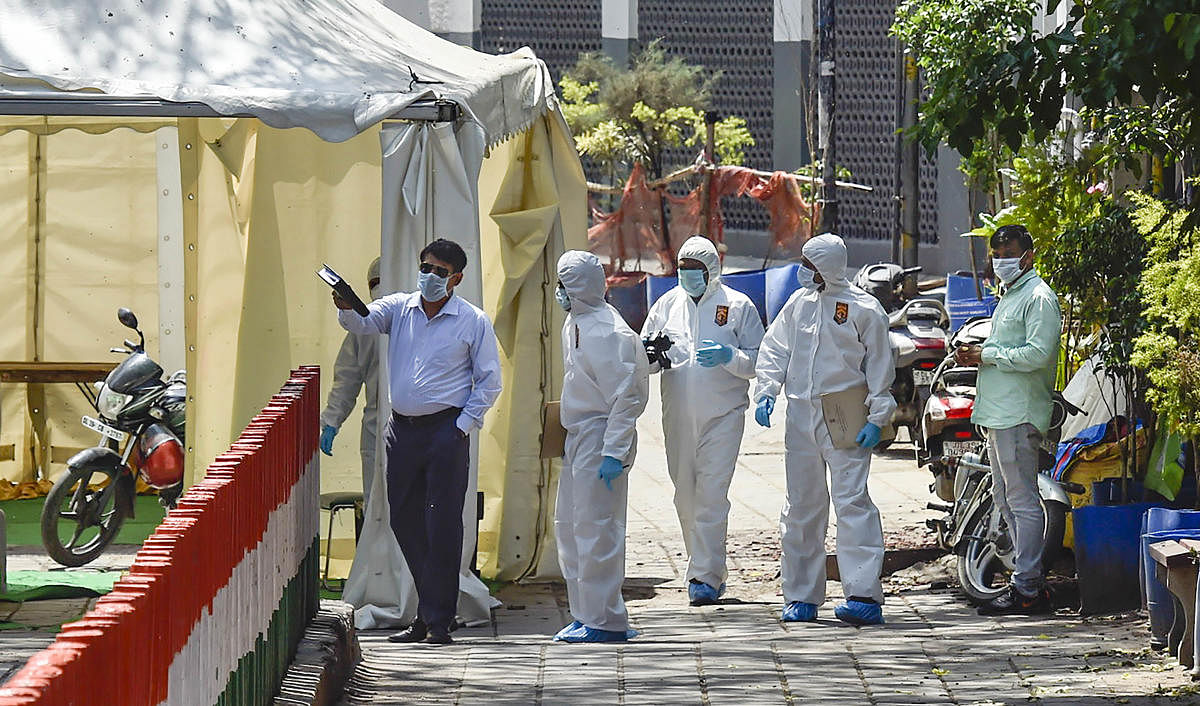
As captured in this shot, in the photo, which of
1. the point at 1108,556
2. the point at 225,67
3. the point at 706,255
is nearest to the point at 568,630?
the point at 706,255

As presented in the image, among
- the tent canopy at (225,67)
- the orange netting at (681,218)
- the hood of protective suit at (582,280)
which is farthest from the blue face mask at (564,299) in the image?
the orange netting at (681,218)

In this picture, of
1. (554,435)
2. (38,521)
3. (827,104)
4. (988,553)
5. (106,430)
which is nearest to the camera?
(554,435)

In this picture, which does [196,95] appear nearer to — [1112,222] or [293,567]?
[293,567]

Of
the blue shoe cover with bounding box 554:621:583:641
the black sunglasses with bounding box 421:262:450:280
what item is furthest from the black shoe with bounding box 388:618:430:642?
the black sunglasses with bounding box 421:262:450:280

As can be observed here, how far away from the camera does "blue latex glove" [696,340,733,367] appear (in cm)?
913

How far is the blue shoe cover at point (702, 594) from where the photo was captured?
909cm

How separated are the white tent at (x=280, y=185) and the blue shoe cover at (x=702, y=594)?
1092 mm

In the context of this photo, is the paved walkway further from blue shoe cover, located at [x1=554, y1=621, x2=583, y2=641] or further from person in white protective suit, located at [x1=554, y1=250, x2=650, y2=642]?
person in white protective suit, located at [x1=554, y1=250, x2=650, y2=642]

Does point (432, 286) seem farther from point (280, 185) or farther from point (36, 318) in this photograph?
point (36, 318)

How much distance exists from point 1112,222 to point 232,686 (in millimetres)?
5113

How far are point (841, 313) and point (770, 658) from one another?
1.83m

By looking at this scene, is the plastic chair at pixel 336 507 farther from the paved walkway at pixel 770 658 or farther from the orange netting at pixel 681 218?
the orange netting at pixel 681 218

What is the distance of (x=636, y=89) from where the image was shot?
25594 mm

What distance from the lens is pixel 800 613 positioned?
28.1 ft
